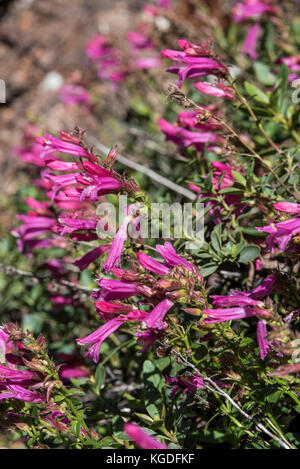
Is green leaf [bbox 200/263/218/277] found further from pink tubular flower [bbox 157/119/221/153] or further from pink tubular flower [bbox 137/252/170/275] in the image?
pink tubular flower [bbox 157/119/221/153]

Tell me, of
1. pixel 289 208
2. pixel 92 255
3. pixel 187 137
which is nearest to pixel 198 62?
pixel 187 137

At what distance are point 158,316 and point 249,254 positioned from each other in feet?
1.71

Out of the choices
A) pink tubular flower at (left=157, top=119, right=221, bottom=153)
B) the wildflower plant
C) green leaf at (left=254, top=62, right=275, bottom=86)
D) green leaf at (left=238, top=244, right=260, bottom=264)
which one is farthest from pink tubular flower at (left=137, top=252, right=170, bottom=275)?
green leaf at (left=254, top=62, right=275, bottom=86)

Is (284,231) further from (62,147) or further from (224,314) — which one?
(62,147)

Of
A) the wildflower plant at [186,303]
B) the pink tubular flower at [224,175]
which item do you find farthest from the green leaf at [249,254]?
the pink tubular flower at [224,175]

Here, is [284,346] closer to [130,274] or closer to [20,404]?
[130,274]

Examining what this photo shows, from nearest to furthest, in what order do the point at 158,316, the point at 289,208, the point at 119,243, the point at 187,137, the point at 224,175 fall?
the point at 158,316
the point at 289,208
the point at 119,243
the point at 224,175
the point at 187,137

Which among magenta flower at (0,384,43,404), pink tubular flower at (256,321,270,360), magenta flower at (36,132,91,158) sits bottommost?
magenta flower at (0,384,43,404)

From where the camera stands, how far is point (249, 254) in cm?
180

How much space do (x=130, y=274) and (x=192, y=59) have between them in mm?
964

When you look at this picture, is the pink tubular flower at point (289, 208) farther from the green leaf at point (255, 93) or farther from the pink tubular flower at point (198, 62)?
the green leaf at point (255, 93)

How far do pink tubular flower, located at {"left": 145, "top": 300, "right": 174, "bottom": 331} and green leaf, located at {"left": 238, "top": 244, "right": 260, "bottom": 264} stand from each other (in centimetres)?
45

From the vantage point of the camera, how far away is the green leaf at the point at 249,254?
1.79 metres

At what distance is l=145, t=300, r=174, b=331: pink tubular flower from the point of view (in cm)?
143
